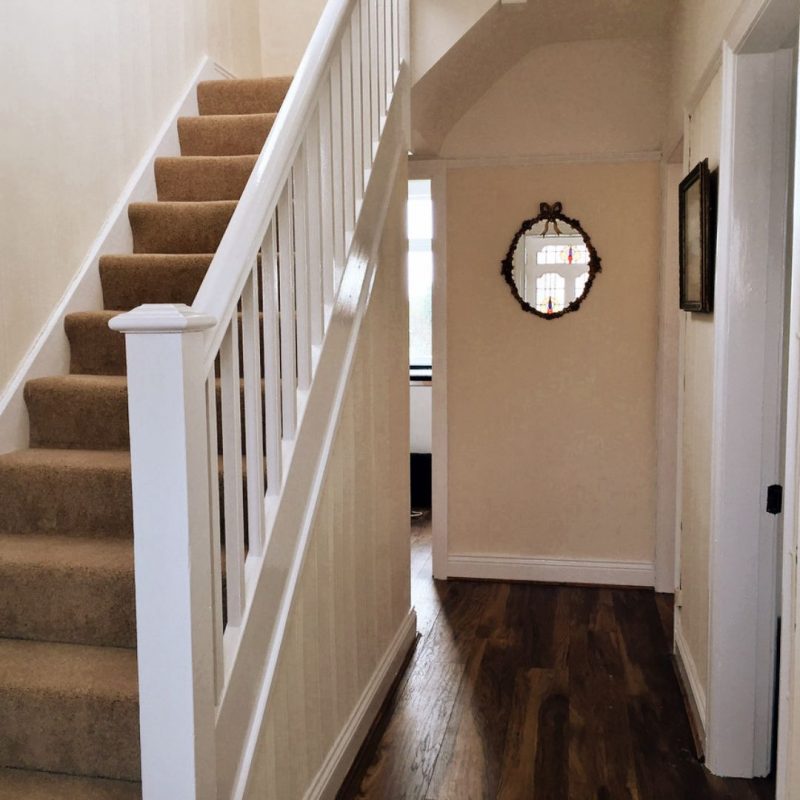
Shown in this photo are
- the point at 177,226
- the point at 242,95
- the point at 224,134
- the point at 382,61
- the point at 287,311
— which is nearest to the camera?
the point at 287,311

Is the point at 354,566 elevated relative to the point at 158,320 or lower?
lower

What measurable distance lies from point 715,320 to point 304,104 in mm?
1422

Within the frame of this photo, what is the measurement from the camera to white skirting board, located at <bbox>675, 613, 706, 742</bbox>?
283cm

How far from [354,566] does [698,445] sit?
129 cm

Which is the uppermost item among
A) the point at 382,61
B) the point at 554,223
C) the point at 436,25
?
the point at 436,25

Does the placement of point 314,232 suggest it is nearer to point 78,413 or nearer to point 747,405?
point 78,413

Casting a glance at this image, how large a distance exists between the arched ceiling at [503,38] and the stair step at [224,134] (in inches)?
27.0

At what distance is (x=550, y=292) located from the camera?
4473mm

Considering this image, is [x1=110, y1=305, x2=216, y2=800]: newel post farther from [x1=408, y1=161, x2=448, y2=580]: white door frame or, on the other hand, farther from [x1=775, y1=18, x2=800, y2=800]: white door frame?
[x1=408, y1=161, x2=448, y2=580]: white door frame

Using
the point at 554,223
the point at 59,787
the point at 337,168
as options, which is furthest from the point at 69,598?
the point at 554,223

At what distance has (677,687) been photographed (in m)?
3.25

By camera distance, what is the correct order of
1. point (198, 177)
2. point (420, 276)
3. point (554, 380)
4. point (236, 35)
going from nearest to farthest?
Result: point (198, 177) → point (236, 35) → point (554, 380) → point (420, 276)

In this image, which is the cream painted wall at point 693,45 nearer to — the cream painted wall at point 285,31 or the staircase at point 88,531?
the staircase at point 88,531

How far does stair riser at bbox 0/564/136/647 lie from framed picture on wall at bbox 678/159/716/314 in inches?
77.7
